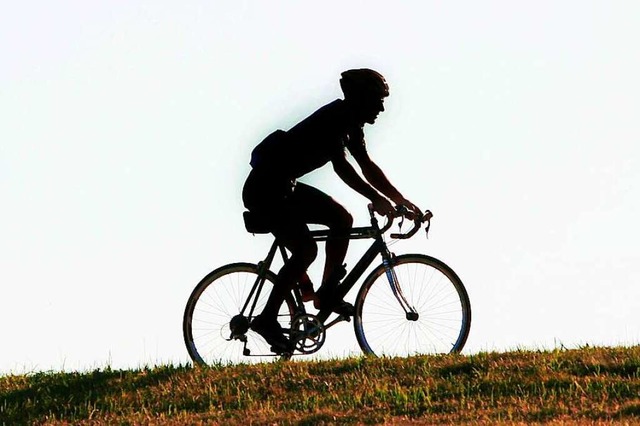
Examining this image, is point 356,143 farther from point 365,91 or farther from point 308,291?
point 308,291

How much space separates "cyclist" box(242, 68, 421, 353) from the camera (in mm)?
13148

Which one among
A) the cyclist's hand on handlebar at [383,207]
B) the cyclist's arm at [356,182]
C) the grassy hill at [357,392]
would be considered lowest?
the grassy hill at [357,392]

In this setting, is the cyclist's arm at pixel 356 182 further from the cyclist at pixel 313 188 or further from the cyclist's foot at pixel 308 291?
the cyclist's foot at pixel 308 291

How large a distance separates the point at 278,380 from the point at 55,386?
200 cm

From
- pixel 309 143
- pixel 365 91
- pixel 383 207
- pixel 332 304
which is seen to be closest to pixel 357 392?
pixel 332 304

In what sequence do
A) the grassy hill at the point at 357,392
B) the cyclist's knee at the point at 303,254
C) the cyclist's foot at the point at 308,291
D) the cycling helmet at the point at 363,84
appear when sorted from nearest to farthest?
the grassy hill at the point at 357,392 < the cycling helmet at the point at 363,84 < the cyclist's knee at the point at 303,254 < the cyclist's foot at the point at 308,291

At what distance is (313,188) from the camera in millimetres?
13359

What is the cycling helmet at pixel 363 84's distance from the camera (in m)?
13.1

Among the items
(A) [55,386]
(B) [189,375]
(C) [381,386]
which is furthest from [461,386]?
(A) [55,386]

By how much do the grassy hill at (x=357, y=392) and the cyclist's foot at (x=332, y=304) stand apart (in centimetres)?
42

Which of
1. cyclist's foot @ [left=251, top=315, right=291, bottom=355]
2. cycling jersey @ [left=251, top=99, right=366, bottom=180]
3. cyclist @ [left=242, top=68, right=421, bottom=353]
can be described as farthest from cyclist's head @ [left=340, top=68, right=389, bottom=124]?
cyclist's foot @ [left=251, top=315, right=291, bottom=355]

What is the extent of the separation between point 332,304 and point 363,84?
1.91 m

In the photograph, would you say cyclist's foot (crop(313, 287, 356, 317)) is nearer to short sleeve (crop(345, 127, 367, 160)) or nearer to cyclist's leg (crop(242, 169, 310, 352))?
cyclist's leg (crop(242, 169, 310, 352))

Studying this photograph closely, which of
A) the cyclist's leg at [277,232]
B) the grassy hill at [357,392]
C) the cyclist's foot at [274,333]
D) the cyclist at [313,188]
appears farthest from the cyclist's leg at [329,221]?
the grassy hill at [357,392]
